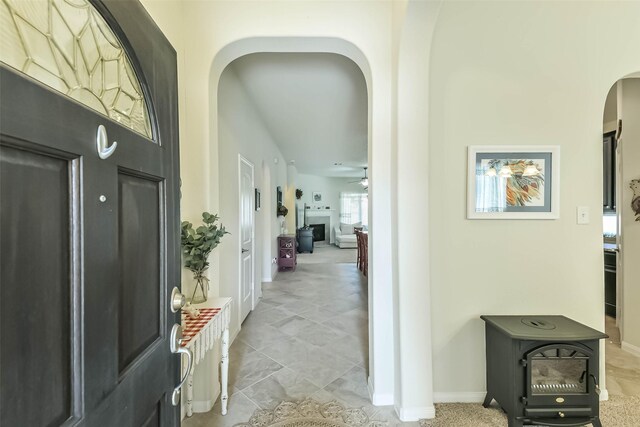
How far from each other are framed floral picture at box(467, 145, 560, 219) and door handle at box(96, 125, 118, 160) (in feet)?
6.61

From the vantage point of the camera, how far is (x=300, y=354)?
8.59ft

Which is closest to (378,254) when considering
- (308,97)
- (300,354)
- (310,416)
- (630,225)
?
(310,416)

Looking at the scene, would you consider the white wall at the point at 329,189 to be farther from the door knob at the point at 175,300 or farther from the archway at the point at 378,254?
the door knob at the point at 175,300

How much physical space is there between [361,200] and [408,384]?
9.23 metres

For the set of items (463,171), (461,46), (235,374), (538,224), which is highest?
(461,46)

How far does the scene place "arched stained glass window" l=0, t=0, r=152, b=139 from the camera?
493mm

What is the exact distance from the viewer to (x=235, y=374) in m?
2.28

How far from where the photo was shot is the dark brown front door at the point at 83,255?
17.1 inches

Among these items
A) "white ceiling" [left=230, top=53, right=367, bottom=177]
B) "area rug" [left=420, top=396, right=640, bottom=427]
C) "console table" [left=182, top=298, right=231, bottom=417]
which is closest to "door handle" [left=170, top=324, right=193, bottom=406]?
"console table" [left=182, top=298, right=231, bottom=417]

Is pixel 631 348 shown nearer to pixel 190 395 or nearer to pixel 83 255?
pixel 190 395

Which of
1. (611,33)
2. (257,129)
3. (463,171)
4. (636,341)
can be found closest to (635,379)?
(636,341)

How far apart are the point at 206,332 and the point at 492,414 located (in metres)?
1.94

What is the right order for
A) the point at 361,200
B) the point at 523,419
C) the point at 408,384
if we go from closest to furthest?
1. the point at 523,419
2. the point at 408,384
3. the point at 361,200

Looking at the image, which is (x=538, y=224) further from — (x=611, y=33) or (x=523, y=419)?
(x=611, y=33)
